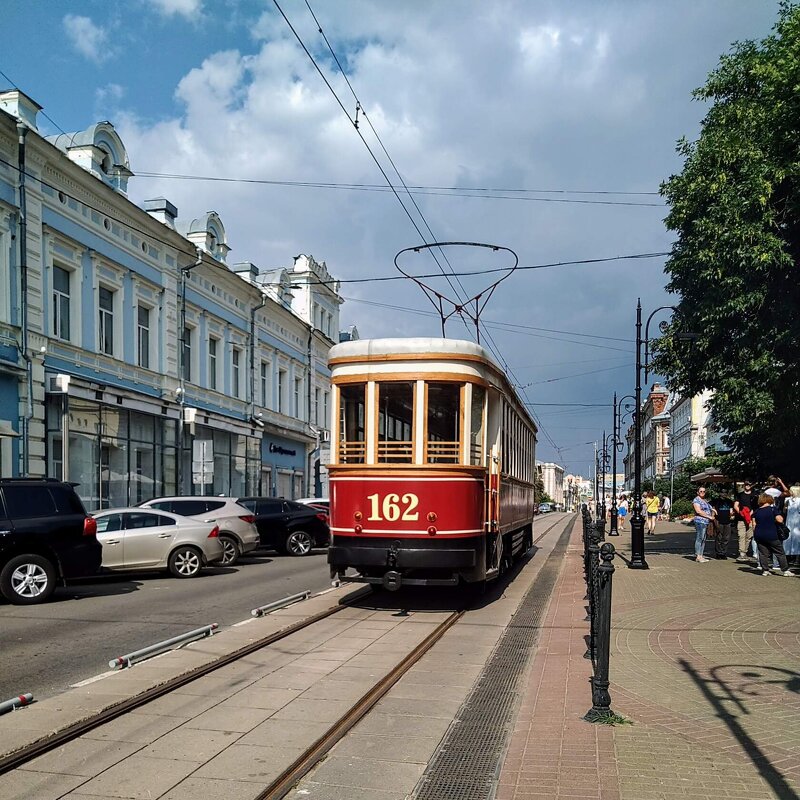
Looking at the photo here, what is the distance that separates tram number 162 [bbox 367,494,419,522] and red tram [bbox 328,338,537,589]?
1cm

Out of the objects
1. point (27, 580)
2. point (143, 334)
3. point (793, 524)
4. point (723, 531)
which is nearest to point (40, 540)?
point (27, 580)

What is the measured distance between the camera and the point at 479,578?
36.6 feet

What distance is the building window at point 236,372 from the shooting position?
Answer: 35250 millimetres

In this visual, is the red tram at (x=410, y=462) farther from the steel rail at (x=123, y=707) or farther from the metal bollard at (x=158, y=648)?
the metal bollard at (x=158, y=648)

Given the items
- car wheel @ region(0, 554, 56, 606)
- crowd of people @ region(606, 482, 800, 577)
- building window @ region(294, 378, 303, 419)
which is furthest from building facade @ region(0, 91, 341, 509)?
crowd of people @ region(606, 482, 800, 577)

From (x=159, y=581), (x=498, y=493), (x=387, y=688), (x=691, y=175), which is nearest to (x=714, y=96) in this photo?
(x=691, y=175)

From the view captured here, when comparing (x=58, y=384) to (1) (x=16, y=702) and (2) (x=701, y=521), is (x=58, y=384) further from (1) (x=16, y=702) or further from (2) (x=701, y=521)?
(1) (x=16, y=702)

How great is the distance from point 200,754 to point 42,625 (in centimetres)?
585

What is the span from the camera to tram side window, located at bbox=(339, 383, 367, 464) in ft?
37.0

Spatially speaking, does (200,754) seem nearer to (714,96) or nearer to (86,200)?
(714,96)

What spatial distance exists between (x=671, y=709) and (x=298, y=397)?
1493 inches

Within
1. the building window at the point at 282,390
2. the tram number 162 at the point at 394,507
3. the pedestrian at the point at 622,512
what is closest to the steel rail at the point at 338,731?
the tram number 162 at the point at 394,507

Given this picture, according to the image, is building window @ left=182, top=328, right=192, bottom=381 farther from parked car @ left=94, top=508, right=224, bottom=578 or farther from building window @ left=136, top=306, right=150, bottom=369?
parked car @ left=94, top=508, right=224, bottom=578

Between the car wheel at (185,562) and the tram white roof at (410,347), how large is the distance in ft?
22.6
